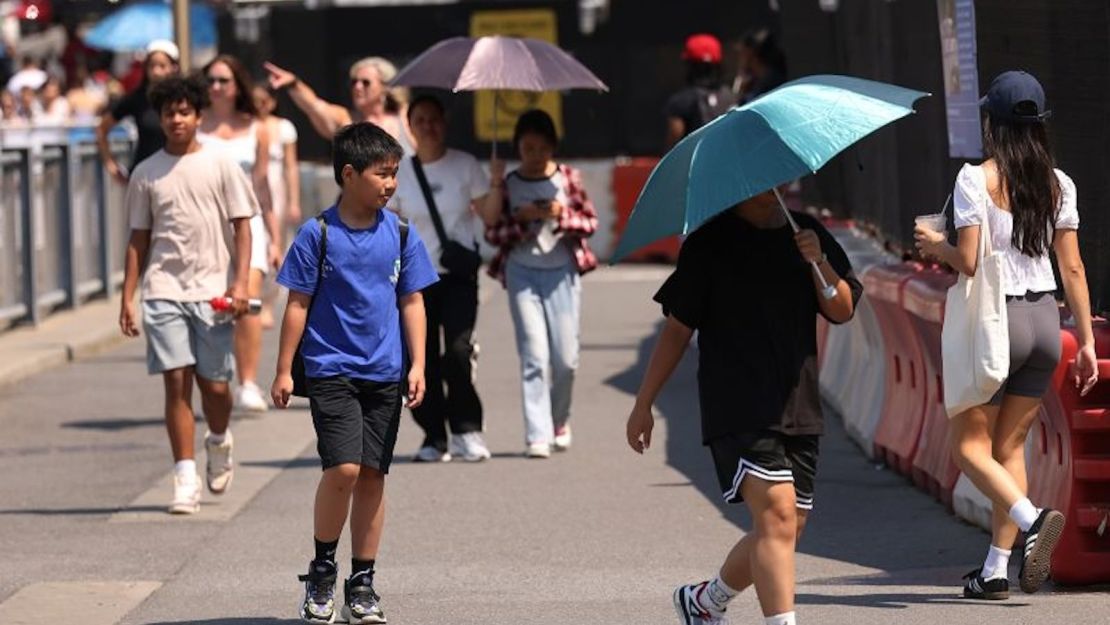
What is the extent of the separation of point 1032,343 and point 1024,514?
0.52m

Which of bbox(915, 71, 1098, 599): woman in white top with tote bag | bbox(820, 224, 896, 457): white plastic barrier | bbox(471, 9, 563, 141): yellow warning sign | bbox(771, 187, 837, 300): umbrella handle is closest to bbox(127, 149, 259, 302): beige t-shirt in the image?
bbox(820, 224, 896, 457): white plastic barrier

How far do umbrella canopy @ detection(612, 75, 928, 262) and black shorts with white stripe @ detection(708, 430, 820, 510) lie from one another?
0.59 meters

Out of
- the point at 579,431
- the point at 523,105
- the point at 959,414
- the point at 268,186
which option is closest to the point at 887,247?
the point at 579,431

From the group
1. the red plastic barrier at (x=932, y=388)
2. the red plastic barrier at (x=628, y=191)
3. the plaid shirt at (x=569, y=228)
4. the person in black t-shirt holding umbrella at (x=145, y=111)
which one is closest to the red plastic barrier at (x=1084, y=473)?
the red plastic barrier at (x=932, y=388)

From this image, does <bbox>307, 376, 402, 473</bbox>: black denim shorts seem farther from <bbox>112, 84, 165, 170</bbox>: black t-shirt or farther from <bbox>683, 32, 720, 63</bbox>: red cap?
<bbox>683, 32, 720, 63</bbox>: red cap

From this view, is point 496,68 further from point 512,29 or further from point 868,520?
point 512,29

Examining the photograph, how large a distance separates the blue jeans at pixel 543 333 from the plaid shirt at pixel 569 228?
0.07 metres

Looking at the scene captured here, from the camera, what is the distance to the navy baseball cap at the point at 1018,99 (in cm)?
765

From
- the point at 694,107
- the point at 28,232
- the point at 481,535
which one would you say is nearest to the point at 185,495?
the point at 481,535

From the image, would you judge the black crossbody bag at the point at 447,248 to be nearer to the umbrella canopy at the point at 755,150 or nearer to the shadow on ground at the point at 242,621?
the shadow on ground at the point at 242,621

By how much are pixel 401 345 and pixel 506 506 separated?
96.8 inches

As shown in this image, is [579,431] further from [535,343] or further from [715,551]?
[715,551]

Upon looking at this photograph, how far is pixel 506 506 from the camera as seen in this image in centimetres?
1048

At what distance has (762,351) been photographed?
6.75m
